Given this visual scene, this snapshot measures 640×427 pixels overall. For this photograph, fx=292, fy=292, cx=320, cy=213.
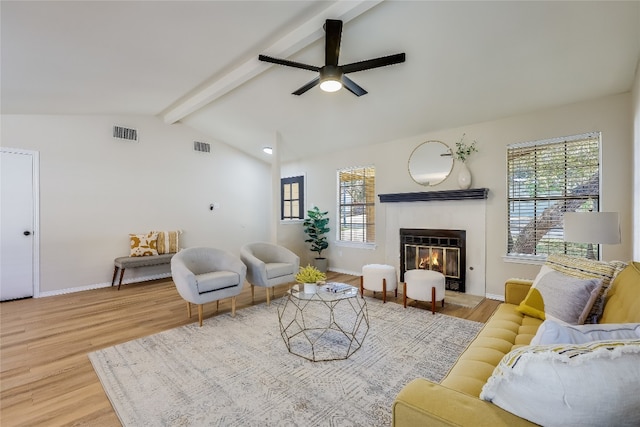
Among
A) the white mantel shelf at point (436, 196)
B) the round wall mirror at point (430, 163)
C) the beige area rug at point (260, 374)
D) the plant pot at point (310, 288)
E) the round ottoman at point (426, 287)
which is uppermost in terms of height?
the round wall mirror at point (430, 163)

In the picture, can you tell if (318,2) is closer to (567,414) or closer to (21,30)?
(21,30)

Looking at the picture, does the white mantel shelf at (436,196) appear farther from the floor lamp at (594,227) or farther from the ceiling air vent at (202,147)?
the ceiling air vent at (202,147)

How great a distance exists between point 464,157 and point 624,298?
306 cm

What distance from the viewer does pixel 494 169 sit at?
4133 millimetres

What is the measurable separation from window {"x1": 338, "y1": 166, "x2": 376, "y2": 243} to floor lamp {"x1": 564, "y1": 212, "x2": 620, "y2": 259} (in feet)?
10.6

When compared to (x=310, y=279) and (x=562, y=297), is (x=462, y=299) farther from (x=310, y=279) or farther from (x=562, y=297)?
(x=310, y=279)

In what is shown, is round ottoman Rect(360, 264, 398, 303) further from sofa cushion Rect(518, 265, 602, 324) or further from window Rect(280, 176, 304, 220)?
window Rect(280, 176, 304, 220)

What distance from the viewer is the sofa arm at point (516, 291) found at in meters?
2.56

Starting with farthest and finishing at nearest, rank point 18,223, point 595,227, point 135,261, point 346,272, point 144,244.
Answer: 1. point 346,272
2. point 144,244
3. point 135,261
4. point 18,223
5. point 595,227

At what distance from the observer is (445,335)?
295 cm

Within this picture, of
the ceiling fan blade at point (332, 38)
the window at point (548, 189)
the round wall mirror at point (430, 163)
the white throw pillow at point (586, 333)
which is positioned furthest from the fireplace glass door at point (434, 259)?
the white throw pillow at point (586, 333)

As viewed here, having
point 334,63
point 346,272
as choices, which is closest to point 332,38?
point 334,63

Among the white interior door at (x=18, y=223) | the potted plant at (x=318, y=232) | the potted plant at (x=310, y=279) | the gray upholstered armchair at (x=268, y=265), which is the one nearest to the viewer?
the potted plant at (x=310, y=279)

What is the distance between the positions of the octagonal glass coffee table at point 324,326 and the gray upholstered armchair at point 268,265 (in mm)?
478
